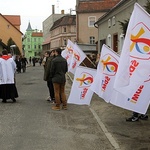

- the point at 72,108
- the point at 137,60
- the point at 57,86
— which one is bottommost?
the point at 72,108

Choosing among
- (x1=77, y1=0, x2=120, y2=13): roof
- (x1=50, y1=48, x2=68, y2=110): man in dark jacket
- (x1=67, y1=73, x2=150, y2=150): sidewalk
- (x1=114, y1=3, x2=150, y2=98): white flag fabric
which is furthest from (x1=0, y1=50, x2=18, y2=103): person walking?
(x1=77, y1=0, x2=120, y2=13): roof

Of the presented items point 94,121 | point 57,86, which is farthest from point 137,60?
point 57,86

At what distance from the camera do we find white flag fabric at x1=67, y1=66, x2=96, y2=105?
987 centimetres

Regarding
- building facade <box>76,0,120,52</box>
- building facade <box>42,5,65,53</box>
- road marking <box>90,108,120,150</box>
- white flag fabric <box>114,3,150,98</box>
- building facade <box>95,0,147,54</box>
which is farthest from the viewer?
building facade <box>42,5,65,53</box>

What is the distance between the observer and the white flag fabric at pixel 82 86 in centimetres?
987

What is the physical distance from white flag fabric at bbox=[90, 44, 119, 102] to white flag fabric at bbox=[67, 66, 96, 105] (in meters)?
1.23

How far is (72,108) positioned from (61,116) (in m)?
1.46

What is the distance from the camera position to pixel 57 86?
33.3 ft

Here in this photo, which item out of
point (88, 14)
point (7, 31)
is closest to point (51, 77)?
point (88, 14)

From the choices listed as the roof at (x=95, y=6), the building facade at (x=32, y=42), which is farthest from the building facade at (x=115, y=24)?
the building facade at (x=32, y=42)

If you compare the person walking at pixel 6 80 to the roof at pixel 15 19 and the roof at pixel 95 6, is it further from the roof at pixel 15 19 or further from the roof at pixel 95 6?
the roof at pixel 15 19

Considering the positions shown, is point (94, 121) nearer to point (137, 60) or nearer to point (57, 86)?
point (57, 86)

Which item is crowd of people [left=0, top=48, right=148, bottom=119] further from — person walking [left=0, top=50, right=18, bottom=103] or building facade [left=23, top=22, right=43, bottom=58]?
building facade [left=23, top=22, right=43, bottom=58]

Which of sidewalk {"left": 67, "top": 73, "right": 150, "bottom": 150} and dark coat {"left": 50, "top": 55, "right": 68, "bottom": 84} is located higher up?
dark coat {"left": 50, "top": 55, "right": 68, "bottom": 84}
